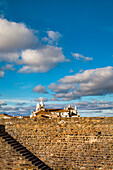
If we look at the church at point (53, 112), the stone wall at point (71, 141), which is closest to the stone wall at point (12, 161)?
the stone wall at point (71, 141)

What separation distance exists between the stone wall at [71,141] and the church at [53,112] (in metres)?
21.0

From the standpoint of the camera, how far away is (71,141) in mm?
13398

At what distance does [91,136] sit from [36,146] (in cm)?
436

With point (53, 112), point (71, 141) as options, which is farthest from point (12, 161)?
point (53, 112)

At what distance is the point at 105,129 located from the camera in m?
13.1

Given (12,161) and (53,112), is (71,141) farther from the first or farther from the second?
(53,112)

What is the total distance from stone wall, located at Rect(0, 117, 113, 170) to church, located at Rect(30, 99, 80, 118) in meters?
21.0

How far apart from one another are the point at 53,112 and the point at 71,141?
33.4 metres

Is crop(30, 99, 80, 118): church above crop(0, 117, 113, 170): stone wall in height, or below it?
above

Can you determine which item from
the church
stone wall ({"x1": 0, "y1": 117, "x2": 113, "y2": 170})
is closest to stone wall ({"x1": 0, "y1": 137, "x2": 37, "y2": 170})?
stone wall ({"x1": 0, "y1": 117, "x2": 113, "y2": 170})

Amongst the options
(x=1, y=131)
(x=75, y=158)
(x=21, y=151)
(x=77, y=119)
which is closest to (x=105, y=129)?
(x=77, y=119)

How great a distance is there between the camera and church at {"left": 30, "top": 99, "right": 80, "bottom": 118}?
40.4m

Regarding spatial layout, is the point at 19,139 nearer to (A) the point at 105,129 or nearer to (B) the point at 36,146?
(B) the point at 36,146

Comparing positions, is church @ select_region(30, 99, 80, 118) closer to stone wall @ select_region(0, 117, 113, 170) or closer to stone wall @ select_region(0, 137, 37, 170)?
stone wall @ select_region(0, 117, 113, 170)
